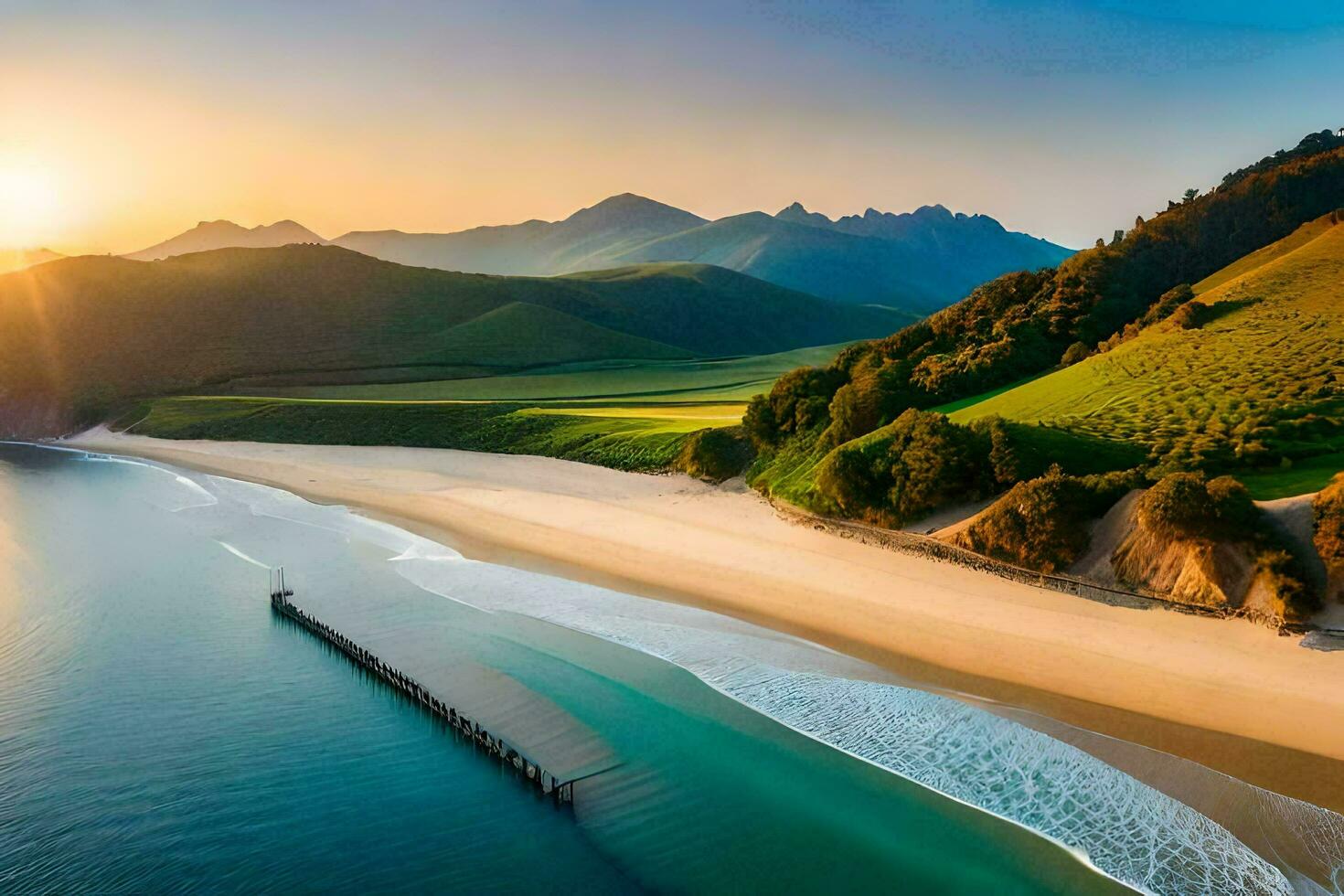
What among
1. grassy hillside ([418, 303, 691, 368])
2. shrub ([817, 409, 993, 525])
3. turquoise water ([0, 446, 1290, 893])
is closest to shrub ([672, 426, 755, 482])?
shrub ([817, 409, 993, 525])

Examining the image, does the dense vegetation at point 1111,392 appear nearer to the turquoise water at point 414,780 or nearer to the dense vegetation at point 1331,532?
the dense vegetation at point 1331,532

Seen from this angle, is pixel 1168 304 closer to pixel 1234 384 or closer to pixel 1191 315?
pixel 1191 315

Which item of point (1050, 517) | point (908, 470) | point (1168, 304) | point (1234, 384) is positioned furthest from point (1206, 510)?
point (1168, 304)

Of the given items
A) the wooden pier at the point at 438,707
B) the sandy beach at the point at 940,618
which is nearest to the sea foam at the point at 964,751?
the sandy beach at the point at 940,618

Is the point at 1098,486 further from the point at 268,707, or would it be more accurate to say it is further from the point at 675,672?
the point at 268,707

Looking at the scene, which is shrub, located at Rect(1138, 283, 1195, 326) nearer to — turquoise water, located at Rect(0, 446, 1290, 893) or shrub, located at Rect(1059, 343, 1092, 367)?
shrub, located at Rect(1059, 343, 1092, 367)
